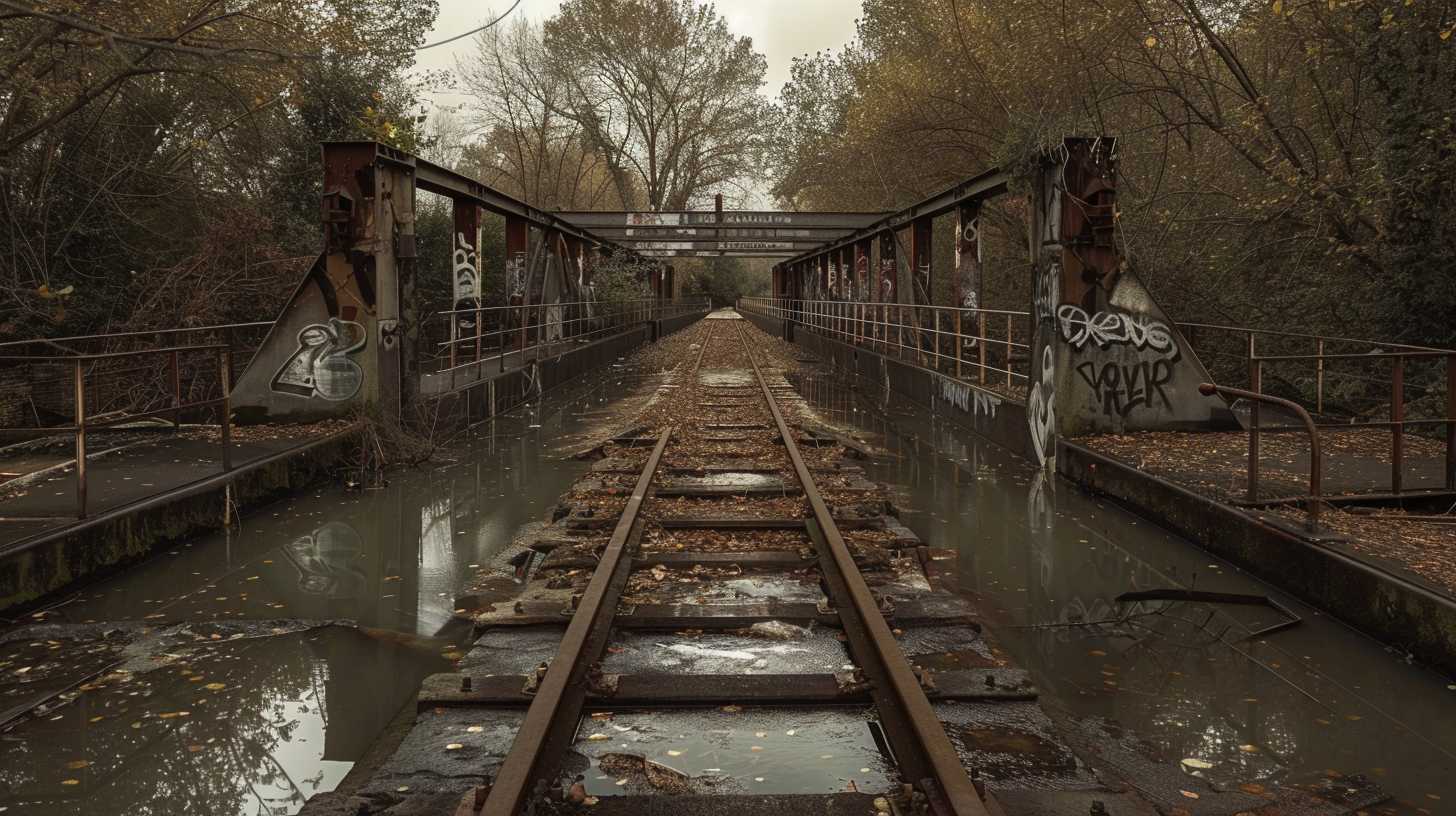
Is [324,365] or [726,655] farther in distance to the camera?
[324,365]

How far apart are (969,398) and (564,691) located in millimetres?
11797

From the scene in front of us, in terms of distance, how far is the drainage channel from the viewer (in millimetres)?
3574

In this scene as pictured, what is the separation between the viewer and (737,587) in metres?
6.30

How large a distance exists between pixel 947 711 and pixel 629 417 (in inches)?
480

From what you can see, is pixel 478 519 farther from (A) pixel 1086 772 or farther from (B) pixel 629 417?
(B) pixel 629 417

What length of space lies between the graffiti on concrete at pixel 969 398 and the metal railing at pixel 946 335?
0.28m

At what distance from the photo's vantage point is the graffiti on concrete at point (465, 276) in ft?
59.9

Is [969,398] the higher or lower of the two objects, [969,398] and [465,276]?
the lower

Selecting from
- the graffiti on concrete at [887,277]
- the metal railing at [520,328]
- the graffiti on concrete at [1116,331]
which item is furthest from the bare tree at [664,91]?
the graffiti on concrete at [1116,331]

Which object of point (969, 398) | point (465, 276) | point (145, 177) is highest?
point (145, 177)

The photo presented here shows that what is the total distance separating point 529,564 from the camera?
7.16 metres

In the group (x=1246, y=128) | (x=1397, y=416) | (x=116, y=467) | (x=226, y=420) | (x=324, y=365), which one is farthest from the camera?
(x=1246, y=128)

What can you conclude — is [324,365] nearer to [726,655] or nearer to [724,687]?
[726,655]

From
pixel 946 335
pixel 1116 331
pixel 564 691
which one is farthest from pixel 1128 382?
pixel 946 335
